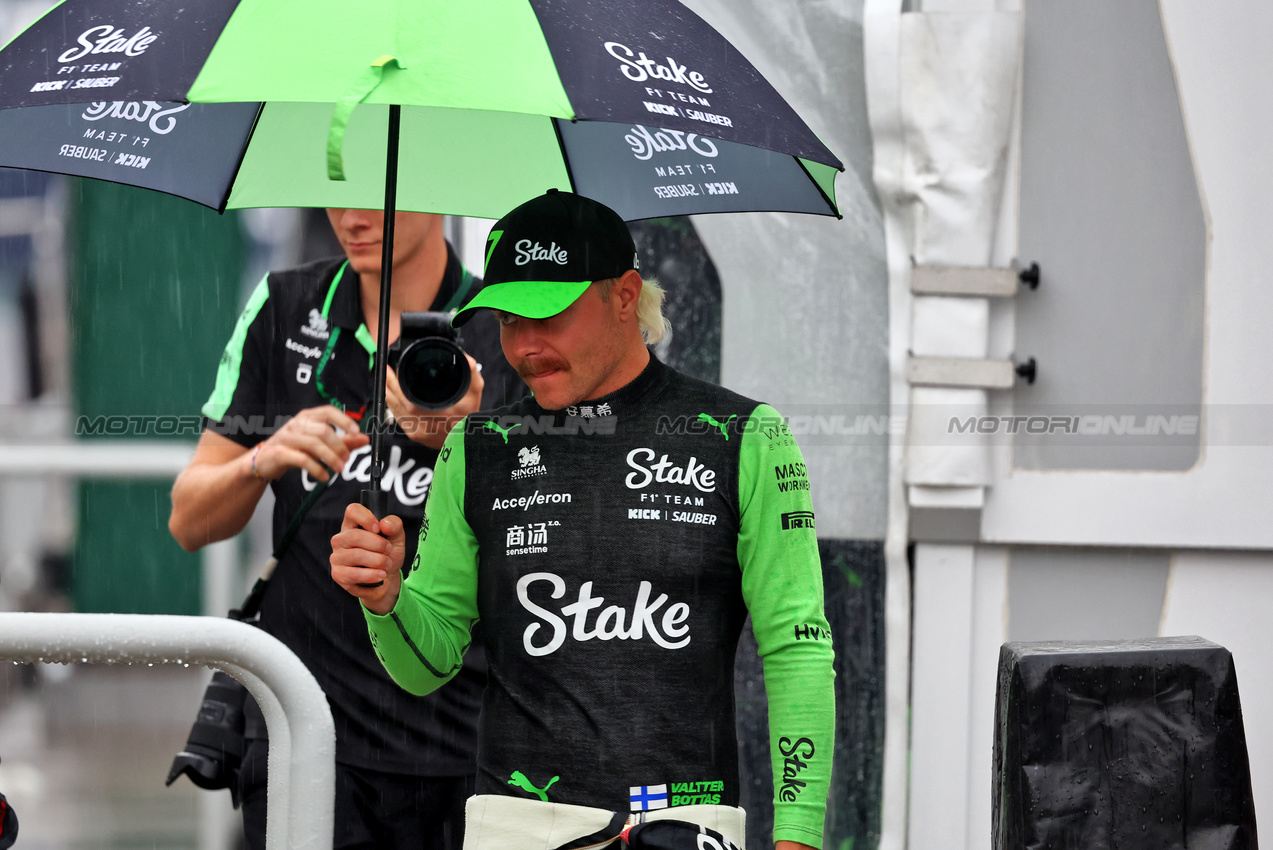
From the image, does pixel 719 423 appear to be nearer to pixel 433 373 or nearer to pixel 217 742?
pixel 433 373

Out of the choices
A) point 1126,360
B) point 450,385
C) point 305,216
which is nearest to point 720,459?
point 450,385

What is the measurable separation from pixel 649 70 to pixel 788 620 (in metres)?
0.91

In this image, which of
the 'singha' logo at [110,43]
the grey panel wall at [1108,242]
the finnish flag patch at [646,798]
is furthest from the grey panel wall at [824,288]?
the 'singha' logo at [110,43]

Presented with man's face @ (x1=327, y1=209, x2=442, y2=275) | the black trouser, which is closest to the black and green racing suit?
the black trouser

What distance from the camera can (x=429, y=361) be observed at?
8.16ft

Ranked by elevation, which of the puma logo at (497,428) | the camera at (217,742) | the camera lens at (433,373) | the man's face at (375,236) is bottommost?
the camera at (217,742)

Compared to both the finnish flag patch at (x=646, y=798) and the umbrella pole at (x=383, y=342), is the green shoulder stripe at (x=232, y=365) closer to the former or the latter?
the umbrella pole at (x=383, y=342)

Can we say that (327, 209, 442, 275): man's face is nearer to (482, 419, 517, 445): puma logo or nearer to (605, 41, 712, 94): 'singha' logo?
(482, 419, 517, 445): puma logo

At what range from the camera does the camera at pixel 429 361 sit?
8.14 feet

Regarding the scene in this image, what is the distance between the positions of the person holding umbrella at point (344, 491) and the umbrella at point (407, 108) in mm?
217

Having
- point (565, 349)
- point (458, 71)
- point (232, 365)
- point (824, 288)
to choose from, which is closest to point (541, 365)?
point (565, 349)

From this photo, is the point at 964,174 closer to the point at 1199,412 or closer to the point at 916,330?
the point at 916,330

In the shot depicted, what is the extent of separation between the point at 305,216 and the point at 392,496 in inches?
104

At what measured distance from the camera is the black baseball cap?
231cm
